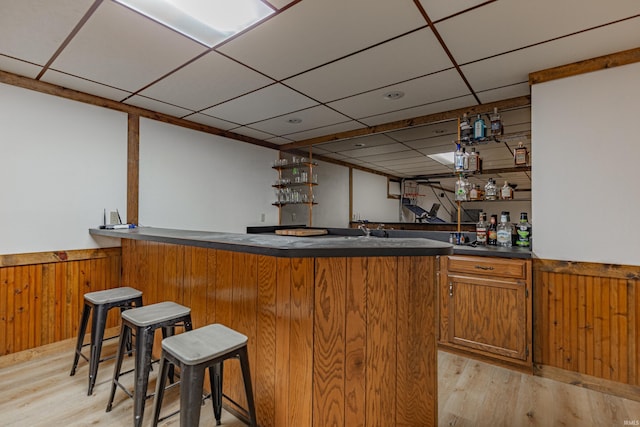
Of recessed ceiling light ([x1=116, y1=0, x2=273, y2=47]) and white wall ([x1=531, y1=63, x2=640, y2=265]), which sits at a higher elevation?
recessed ceiling light ([x1=116, y1=0, x2=273, y2=47])

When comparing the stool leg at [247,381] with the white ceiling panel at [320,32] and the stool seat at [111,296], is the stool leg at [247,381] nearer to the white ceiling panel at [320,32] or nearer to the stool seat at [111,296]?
the stool seat at [111,296]

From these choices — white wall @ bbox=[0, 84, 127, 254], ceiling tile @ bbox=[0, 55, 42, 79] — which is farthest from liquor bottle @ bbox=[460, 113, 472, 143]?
ceiling tile @ bbox=[0, 55, 42, 79]

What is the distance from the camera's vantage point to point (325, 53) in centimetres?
220

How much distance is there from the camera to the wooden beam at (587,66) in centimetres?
217

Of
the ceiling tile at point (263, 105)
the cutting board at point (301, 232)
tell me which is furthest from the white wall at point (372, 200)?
the ceiling tile at point (263, 105)

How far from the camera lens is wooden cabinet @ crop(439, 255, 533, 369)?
2432 mm

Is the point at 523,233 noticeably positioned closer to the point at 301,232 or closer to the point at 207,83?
the point at 301,232

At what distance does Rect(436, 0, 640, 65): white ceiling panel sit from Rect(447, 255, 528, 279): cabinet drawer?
1.62 metres

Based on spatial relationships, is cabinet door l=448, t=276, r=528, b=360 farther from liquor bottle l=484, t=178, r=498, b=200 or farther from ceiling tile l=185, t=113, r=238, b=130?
ceiling tile l=185, t=113, r=238, b=130

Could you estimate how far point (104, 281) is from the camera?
3.11 metres

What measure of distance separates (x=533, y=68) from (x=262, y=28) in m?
2.13

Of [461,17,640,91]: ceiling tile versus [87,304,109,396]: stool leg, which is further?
[87,304,109,396]: stool leg

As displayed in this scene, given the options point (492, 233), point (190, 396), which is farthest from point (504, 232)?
point (190, 396)

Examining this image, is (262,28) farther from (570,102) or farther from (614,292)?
(614,292)
